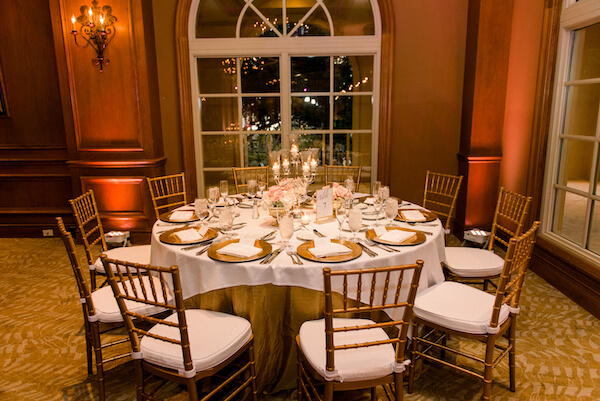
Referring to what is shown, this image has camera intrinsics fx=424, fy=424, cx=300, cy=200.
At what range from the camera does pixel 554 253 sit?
11.7 ft

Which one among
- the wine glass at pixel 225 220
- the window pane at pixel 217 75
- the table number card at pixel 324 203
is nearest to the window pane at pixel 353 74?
the window pane at pixel 217 75

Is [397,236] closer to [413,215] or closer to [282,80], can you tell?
[413,215]

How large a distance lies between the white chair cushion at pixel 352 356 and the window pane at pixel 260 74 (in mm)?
3614

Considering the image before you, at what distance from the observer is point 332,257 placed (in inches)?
83.0

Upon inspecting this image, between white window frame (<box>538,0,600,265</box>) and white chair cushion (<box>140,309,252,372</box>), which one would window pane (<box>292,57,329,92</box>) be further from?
white chair cushion (<box>140,309,252,372</box>)

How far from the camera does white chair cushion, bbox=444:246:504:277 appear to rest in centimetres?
268

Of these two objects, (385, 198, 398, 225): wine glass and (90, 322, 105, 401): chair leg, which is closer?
(90, 322, 105, 401): chair leg

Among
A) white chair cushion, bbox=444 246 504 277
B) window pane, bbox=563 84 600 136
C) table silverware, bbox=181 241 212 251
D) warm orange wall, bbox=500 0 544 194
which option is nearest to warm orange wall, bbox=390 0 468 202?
warm orange wall, bbox=500 0 544 194

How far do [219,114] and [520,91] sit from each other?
10.8 feet

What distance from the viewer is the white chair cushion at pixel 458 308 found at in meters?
2.06

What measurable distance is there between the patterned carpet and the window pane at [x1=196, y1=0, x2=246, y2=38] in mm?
3064

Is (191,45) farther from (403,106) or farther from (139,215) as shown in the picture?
(403,106)

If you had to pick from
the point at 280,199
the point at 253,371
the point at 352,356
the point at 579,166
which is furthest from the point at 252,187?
the point at 579,166

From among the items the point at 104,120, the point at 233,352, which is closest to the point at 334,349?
the point at 233,352
